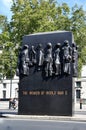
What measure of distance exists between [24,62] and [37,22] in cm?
2580

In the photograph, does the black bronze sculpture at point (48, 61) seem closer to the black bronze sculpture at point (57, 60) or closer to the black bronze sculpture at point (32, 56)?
the black bronze sculpture at point (57, 60)

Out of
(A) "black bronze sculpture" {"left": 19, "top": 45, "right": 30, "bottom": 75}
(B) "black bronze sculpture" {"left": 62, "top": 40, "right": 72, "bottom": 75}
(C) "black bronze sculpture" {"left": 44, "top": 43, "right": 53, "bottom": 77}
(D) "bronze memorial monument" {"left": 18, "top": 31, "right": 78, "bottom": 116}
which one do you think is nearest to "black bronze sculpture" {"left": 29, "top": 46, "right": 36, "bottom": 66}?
(D) "bronze memorial monument" {"left": 18, "top": 31, "right": 78, "bottom": 116}

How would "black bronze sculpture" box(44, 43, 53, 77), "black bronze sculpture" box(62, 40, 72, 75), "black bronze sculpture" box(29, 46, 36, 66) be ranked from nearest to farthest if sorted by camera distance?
"black bronze sculpture" box(62, 40, 72, 75) < "black bronze sculpture" box(44, 43, 53, 77) < "black bronze sculpture" box(29, 46, 36, 66)

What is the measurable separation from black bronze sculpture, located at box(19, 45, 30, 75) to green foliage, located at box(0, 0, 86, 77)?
24.4m

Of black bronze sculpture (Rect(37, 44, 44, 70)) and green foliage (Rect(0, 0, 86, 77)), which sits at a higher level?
green foliage (Rect(0, 0, 86, 77))

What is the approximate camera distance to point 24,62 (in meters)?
20.8

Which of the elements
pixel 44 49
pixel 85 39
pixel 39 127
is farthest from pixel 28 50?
pixel 85 39

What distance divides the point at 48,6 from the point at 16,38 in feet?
18.7

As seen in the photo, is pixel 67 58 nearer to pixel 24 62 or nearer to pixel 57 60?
pixel 57 60

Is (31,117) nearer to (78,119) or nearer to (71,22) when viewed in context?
(78,119)

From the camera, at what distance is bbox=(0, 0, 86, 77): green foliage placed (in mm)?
46219

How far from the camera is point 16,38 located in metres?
47.4

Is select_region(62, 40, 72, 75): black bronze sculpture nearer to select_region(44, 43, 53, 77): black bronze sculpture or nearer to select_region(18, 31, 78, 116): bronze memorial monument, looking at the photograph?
select_region(18, 31, 78, 116): bronze memorial monument

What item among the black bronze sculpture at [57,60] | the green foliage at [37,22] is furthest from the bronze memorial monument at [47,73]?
the green foliage at [37,22]
